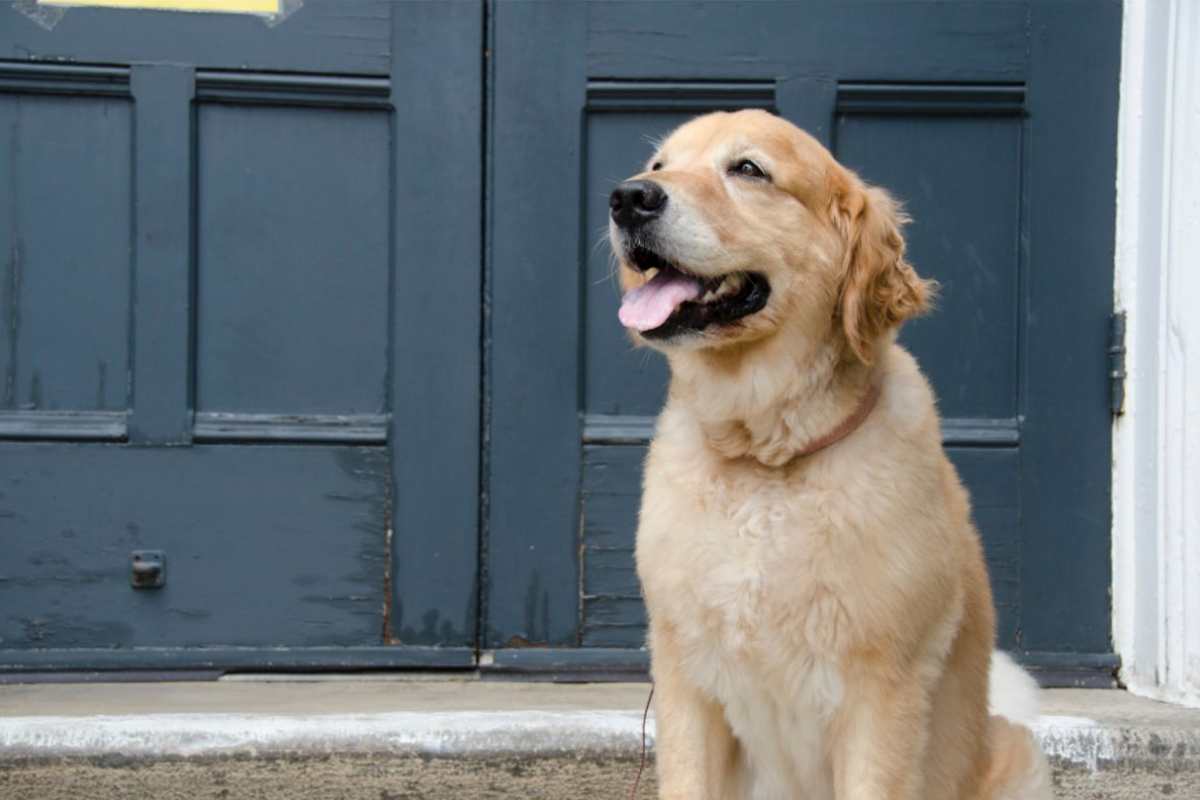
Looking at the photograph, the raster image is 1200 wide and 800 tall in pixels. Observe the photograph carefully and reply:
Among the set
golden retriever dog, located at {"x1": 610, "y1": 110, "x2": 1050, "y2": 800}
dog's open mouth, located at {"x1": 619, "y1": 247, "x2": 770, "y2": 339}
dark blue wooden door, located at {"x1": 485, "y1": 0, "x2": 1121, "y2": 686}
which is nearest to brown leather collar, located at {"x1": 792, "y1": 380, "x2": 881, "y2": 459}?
golden retriever dog, located at {"x1": 610, "y1": 110, "x2": 1050, "y2": 800}

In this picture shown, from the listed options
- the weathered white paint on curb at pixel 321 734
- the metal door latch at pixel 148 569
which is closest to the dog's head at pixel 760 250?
the weathered white paint on curb at pixel 321 734

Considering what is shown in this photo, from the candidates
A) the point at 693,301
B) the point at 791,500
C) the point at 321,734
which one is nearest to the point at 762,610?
the point at 791,500

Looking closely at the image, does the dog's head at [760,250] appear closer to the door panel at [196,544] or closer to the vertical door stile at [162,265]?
the door panel at [196,544]

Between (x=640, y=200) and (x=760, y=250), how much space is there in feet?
0.82

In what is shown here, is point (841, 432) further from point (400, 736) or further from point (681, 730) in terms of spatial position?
point (400, 736)

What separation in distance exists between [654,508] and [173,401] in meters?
1.68

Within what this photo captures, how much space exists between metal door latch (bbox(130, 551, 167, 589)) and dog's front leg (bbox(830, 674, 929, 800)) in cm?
204

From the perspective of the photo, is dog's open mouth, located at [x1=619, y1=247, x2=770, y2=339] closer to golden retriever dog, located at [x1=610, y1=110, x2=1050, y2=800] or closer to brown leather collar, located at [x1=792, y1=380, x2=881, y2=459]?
golden retriever dog, located at [x1=610, y1=110, x2=1050, y2=800]

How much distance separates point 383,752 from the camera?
328cm

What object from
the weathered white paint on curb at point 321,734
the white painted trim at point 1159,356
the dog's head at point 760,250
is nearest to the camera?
the dog's head at point 760,250

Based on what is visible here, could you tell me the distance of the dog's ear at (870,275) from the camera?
265cm

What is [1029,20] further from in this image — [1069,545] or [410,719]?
[410,719]

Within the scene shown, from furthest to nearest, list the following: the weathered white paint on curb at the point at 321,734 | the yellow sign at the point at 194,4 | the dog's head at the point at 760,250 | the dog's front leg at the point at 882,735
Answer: the yellow sign at the point at 194,4, the weathered white paint on curb at the point at 321,734, the dog's head at the point at 760,250, the dog's front leg at the point at 882,735

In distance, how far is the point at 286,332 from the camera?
3879 mm
